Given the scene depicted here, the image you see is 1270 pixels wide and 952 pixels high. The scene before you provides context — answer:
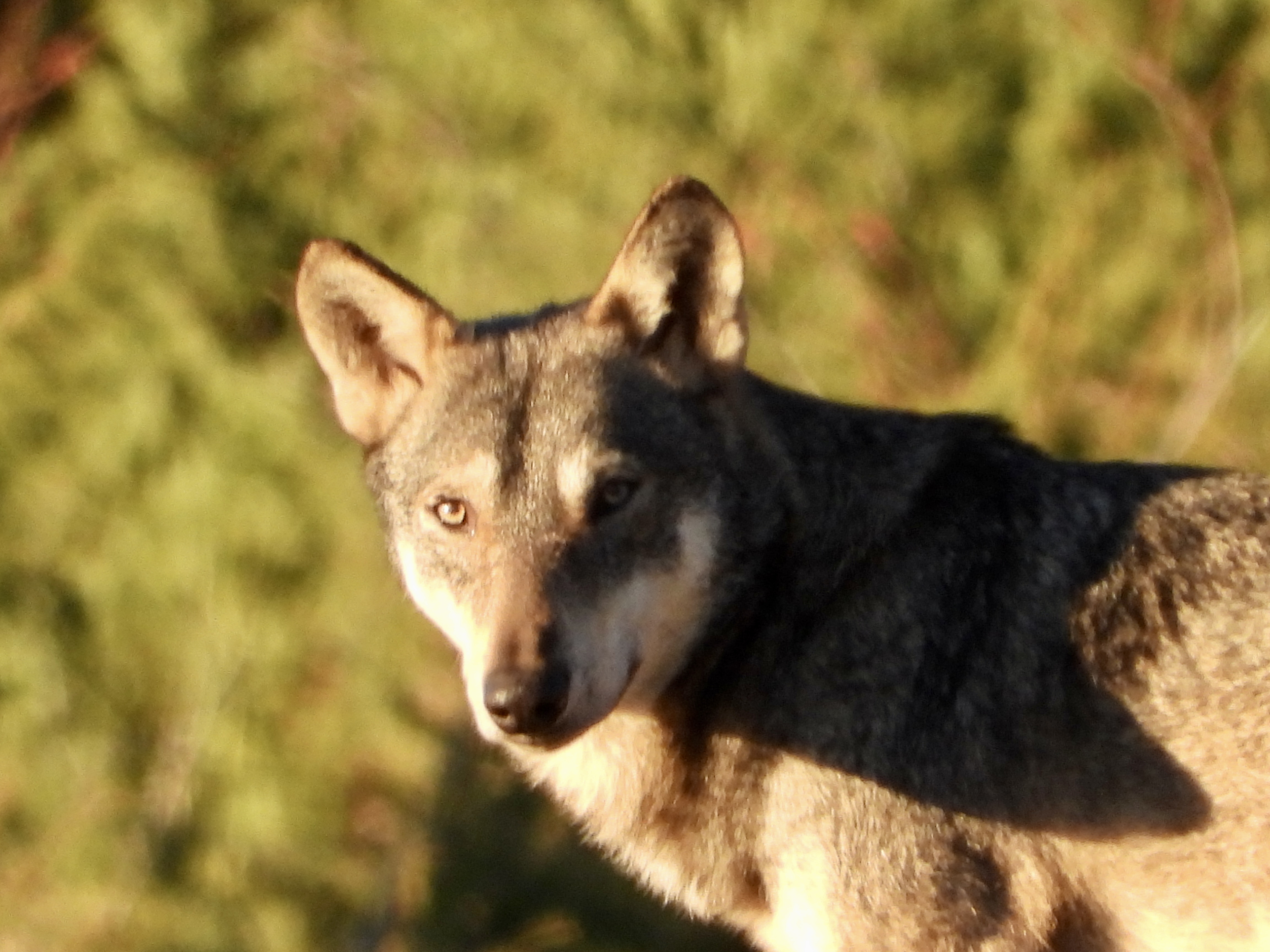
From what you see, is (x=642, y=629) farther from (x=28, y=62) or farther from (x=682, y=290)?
(x=28, y=62)

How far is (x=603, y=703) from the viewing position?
12.4 feet

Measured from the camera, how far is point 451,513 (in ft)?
13.2

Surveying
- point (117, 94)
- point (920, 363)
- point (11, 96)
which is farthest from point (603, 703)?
point (11, 96)

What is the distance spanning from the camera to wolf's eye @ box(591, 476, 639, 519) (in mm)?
3918

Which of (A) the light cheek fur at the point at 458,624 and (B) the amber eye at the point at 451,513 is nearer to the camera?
(A) the light cheek fur at the point at 458,624

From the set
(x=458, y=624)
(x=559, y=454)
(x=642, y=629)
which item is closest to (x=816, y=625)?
(x=642, y=629)

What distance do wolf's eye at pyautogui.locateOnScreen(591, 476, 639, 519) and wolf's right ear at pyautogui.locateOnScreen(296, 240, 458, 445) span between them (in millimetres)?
658

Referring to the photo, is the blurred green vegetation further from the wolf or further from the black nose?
the black nose

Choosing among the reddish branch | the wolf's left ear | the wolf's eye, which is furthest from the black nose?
the reddish branch

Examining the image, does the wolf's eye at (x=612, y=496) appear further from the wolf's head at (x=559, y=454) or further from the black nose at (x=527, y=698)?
the black nose at (x=527, y=698)

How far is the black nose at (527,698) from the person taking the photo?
3.61 m

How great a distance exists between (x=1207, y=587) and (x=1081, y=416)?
4.17 metres

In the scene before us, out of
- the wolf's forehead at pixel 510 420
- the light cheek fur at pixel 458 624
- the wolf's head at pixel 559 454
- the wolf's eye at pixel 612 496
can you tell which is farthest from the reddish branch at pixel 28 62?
the wolf's eye at pixel 612 496

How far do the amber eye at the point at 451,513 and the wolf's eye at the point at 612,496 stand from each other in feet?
0.99
